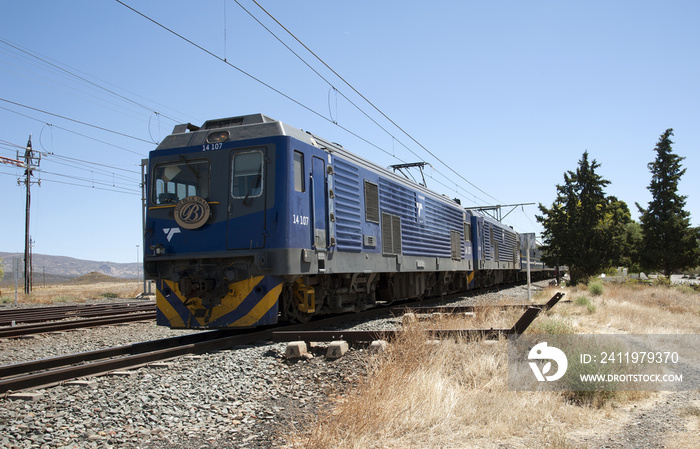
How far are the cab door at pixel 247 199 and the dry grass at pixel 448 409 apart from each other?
10.1 ft

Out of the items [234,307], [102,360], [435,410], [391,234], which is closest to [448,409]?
[435,410]

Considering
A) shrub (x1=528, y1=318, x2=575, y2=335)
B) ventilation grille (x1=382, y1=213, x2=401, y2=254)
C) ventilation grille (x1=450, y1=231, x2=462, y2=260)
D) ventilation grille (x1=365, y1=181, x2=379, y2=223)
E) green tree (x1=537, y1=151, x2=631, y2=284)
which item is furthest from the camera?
green tree (x1=537, y1=151, x2=631, y2=284)

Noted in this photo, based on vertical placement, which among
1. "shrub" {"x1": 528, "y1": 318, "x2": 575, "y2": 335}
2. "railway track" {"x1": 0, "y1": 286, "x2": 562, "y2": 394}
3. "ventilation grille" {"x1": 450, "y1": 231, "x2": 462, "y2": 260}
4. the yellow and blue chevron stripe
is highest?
"ventilation grille" {"x1": 450, "y1": 231, "x2": 462, "y2": 260}

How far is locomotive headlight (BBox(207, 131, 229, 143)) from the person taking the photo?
8.94 m

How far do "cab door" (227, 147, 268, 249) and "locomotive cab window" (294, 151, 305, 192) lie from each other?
0.51 meters

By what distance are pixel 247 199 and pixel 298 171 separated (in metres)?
0.99

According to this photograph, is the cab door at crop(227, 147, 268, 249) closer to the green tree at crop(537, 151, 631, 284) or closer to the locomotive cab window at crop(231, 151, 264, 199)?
the locomotive cab window at crop(231, 151, 264, 199)

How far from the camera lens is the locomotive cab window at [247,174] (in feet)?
28.2

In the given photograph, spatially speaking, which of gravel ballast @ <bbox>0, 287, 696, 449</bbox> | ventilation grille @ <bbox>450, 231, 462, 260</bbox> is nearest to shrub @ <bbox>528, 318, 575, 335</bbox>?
gravel ballast @ <bbox>0, 287, 696, 449</bbox>

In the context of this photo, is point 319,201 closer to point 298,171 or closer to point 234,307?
point 298,171

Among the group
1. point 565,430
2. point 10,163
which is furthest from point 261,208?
point 10,163

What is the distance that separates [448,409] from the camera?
4.63 meters

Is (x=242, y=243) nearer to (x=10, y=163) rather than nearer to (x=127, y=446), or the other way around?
(x=127, y=446)

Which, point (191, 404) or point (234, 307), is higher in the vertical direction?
point (234, 307)
